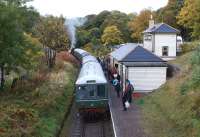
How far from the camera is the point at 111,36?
84188 mm

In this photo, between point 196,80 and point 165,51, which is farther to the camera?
point 165,51

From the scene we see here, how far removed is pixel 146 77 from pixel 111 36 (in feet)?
172

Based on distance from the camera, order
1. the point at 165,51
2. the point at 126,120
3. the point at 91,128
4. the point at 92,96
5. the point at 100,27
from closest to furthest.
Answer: the point at 126,120, the point at 91,128, the point at 92,96, the point at 165,51, the point at 100,27

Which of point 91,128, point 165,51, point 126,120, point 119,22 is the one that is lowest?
point 91,128

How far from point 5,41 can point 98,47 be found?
183 ft

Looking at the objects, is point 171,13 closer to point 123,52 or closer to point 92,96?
point 123,52

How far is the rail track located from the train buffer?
72 centimetres

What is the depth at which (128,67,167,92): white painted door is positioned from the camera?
31969 millimetres

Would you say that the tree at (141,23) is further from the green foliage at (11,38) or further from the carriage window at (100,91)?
the carriage window at (100,91)

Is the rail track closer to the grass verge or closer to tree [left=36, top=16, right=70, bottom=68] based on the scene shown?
the grass verge

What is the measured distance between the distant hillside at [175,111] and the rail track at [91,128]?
2.17 meters

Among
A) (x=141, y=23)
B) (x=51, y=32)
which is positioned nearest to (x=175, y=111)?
(x=51, y=32)

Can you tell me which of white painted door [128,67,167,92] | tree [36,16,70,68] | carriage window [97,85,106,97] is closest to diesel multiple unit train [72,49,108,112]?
carriage window [97,85,106,97]

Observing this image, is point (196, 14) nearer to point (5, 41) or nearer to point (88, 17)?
point (5, 41)
